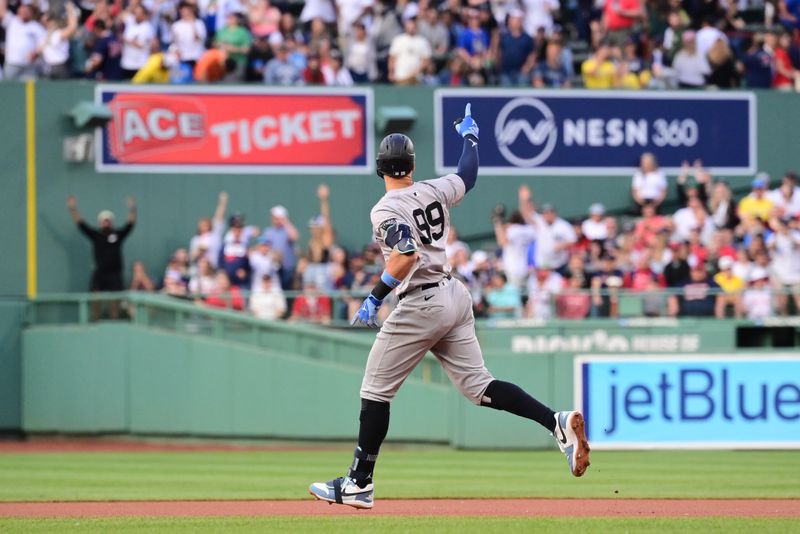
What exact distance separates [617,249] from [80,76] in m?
7.90

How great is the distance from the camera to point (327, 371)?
16531mm

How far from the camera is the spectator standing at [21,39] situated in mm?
18344

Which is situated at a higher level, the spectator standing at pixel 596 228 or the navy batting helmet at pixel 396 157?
the navy batting helmet at pixel 396 157

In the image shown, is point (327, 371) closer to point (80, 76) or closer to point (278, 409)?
point (278, 409)

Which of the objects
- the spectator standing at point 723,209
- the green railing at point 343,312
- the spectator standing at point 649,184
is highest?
the spectator standing at point 649,184

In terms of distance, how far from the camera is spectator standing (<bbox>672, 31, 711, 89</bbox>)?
20705mm

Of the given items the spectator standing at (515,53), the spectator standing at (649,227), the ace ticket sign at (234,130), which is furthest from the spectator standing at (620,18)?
the ace ticket sign at (234,130)

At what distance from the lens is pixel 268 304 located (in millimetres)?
16672

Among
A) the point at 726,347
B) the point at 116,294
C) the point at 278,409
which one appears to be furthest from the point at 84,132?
the point at 726,347

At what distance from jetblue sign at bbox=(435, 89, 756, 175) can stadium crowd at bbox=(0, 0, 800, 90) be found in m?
0.28

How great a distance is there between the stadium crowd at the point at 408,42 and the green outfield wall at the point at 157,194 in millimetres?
521

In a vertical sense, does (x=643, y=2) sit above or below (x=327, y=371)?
above

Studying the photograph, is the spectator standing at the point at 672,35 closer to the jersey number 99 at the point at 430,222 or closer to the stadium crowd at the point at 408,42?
the stadium crowd at the point at 408,42

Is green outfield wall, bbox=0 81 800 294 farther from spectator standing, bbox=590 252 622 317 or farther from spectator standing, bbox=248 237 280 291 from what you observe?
spectator standing, bbox=590 252 622 317
